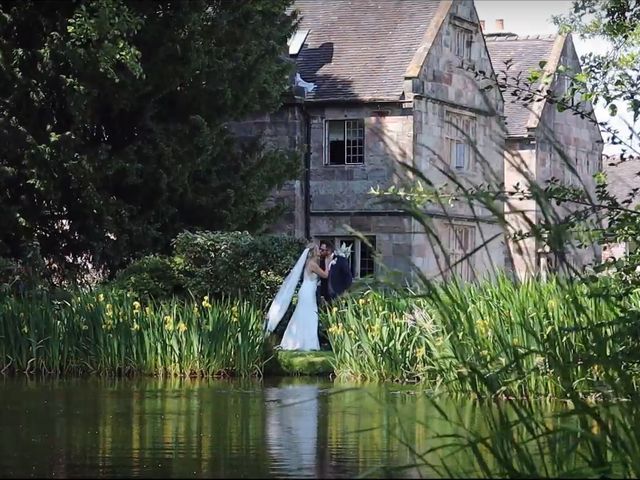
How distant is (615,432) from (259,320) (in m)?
12.0

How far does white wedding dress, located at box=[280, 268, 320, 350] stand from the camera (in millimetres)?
22172

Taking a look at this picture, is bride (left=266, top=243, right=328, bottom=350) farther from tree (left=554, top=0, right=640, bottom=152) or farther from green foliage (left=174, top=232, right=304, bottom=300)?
tree (left=554, top=0, right=640, bottom=152)

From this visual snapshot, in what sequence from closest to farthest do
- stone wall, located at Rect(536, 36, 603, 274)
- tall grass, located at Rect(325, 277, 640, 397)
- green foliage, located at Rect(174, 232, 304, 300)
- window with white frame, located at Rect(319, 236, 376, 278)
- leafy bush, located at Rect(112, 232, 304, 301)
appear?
tall grass, located at Rect(325, 277, 640, 397) < leafy bush, located at Rect(112, 232, 304, 301) < green foliage, located at Rect(174, 232, 304, 300) < window with white frame, located at Rect(319, 236, 376, 278) < stone wall, located at Rect(536, 36, 603, 274)

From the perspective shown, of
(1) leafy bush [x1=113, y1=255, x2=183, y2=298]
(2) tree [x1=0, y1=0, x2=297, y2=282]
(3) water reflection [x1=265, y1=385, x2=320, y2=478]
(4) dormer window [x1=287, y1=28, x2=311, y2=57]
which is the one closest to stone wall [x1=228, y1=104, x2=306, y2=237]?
(4) dormer window [x1=287, y1=28, x2=311, y2=57]

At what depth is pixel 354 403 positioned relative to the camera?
15.3 metres

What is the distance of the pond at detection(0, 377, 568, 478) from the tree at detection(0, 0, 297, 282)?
9392 mm

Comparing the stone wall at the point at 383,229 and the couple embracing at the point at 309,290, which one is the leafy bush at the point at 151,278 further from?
the stone wall at the point at 383,229

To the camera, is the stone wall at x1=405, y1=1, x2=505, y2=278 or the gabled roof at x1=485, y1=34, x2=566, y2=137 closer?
the stone wall at x1=405, y1=1, x2=505, y2=278

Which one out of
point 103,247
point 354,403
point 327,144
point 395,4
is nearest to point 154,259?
point 103,247

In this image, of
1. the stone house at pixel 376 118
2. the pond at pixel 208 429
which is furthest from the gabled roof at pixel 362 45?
the pond at pixel 208 429

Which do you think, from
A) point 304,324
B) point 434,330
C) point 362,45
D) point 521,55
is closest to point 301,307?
point 304,324

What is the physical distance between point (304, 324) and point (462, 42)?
20705mm

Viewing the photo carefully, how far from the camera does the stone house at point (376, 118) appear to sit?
38969mm

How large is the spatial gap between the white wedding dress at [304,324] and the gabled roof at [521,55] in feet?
72.9
